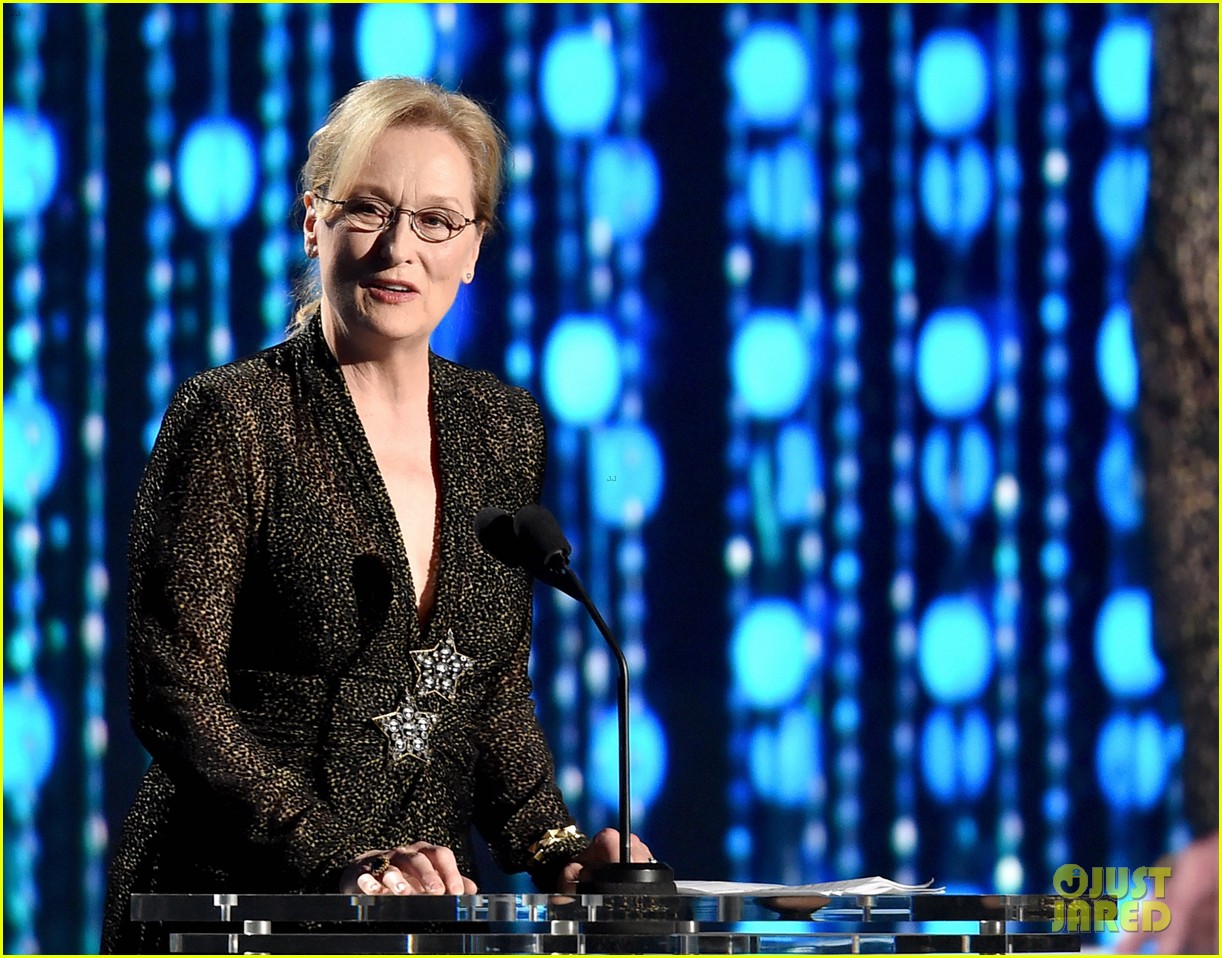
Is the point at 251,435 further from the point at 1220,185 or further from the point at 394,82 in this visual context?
the point at 1220,185

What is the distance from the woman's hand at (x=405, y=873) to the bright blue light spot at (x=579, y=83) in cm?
212

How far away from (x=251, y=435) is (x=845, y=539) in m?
1.93

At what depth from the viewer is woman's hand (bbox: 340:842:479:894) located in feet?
4.66

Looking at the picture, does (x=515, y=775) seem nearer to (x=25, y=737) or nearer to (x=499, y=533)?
(x=499, y=533)

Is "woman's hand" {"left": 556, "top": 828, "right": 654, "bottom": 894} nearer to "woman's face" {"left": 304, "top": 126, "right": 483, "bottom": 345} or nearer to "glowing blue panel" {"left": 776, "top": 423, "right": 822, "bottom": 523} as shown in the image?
"woman's face" {"left": 304, "top": 126, "right": 483, "bottom": 345}

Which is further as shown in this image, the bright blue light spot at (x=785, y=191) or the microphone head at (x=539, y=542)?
the bright blue light spot at (x=785, y=191)

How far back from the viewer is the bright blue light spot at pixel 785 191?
3.39 meters

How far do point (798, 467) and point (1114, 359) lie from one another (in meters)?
0.67

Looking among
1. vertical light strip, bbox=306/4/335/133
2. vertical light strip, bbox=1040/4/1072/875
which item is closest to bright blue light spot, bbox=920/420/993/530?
vertical light strip, bbox=1040/4/1072/875

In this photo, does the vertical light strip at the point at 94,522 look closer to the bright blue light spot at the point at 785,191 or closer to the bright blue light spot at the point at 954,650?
the bright blue light spot at the point at 785,191

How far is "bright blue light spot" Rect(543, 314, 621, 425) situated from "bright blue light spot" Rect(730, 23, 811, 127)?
504 millimetres

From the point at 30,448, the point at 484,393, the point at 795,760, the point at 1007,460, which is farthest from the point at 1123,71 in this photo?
the point at 30,448

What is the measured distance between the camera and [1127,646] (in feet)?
11.5

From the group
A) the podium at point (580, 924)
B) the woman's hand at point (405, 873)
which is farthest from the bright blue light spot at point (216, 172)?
the podium at point (580, 924)
